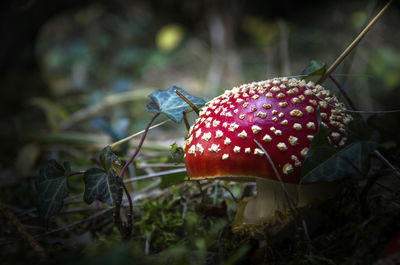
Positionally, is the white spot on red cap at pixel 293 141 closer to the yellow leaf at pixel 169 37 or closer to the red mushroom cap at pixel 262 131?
the red mushroom cap at pixel 262 131

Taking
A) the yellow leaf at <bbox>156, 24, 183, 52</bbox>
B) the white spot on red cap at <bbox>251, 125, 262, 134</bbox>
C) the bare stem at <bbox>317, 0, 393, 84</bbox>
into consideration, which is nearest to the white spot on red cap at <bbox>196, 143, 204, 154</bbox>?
the white spot on red cap at <bbox>251, 125, 262, 134</bbox>

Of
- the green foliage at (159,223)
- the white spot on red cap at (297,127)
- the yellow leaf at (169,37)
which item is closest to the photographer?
the white spot on red cap at (297,127)

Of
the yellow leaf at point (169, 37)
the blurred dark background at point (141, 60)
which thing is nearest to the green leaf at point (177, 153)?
the blurred dark background at point (141, 60)

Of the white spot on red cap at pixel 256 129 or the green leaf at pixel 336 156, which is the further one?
the white spot on red cap at pixel 256 129

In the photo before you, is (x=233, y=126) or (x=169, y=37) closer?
Answer: (x=233, y=126)

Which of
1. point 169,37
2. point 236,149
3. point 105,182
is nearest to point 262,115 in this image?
point 236,149

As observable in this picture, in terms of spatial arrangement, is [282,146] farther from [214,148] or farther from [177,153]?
[177,153]
